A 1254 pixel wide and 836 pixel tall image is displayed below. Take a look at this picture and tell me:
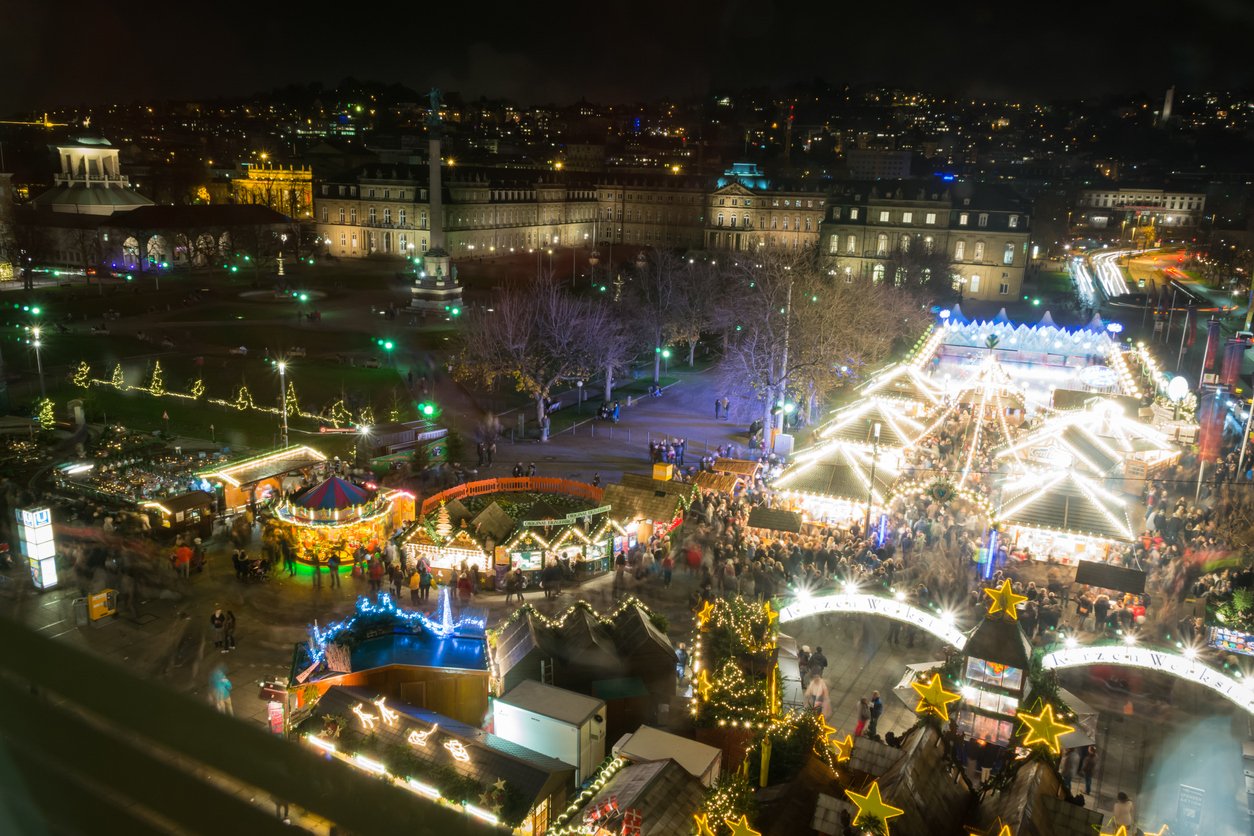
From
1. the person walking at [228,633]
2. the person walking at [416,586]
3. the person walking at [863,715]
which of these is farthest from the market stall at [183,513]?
the person walking at [863,715]

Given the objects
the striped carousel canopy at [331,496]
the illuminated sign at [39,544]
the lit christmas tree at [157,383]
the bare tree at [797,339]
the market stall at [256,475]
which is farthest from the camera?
the lit christmas tree at [157,383]

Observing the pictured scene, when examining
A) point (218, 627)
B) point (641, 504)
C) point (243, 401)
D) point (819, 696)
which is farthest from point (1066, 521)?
point (243, 401)

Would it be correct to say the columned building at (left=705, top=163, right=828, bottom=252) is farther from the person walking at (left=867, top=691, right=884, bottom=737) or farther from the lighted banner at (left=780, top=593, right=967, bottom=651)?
the person walking at (left=867, top=691, right=884, bottom=737)

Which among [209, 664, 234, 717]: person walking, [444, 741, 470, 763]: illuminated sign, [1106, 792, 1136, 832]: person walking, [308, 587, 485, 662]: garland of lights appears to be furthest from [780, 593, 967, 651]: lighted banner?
[209, 664, 234, 717]: person walking

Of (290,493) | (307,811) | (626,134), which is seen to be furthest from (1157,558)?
(626,134)

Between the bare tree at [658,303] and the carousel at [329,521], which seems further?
the bare tree at [658,303]

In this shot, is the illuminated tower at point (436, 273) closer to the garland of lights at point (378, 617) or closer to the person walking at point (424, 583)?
the person walking at point (424, 583)
